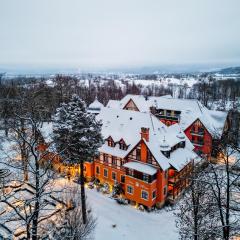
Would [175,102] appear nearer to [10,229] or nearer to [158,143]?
[158,143]

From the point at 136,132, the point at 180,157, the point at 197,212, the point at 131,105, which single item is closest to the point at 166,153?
the point at 180,157

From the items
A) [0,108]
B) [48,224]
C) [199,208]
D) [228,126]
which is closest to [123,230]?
[48,224]

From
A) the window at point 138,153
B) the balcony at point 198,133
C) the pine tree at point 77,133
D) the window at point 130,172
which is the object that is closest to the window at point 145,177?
the window at point 130,172

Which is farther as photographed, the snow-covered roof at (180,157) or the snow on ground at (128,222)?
the snow-covered roof at (180,157)

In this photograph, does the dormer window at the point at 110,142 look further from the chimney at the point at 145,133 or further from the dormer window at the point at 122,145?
the chimney at the point at 145,133

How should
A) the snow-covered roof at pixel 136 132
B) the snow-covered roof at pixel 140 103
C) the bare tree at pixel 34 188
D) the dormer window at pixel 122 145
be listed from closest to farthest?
the bare tree at pixel 34 188
the snow-covered roof at pixel 136 132
the dormer window at pixel 122 145
the snow-covered roof at pixel 140 103

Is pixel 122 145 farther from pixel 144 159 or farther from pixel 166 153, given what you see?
pixel 166 153

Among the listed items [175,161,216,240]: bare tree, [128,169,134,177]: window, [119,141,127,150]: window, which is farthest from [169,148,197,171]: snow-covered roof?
[175,161,216,240]: bare tree
